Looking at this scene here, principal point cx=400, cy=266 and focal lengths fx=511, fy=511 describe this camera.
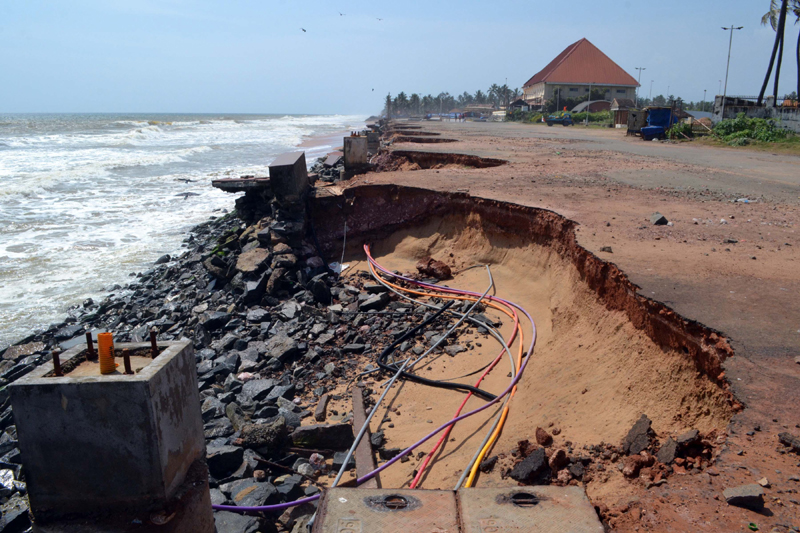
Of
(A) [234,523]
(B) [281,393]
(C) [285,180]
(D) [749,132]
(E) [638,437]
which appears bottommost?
(B) [281,393]

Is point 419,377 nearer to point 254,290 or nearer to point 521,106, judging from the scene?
point 254,290

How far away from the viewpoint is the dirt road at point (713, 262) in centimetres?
244

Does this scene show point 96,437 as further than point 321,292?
No

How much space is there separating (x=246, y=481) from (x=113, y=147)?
40.9m

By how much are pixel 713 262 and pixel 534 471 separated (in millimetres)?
3324

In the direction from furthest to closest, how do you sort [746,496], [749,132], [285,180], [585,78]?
[585,78] < [749,132] < [285,180] < [746,496]

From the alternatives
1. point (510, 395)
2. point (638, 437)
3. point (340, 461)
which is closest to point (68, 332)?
point (340, 461)

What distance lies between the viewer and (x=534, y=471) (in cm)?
353

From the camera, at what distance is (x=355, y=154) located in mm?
13453

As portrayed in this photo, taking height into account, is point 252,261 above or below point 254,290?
above

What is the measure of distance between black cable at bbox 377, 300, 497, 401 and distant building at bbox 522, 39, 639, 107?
68.5 metres

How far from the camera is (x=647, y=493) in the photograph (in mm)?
2611

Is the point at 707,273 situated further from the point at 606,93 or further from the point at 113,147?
the point at 606,93

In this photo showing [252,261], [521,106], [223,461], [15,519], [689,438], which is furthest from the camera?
[521,106]
